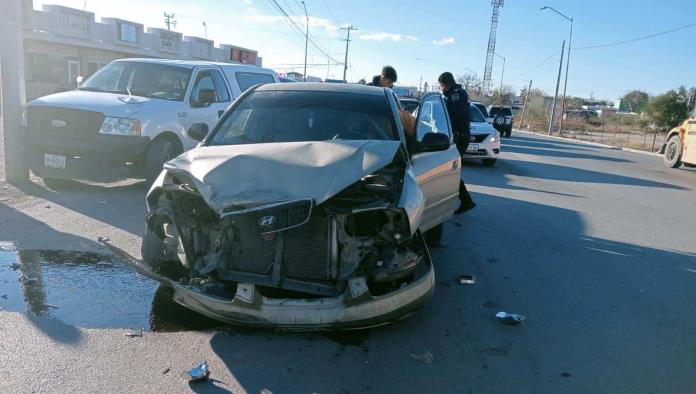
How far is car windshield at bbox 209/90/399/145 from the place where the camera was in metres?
4.91

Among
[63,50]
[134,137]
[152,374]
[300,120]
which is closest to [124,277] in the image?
[152,374]

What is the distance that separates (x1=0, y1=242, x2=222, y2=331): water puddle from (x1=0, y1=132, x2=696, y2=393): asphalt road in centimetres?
4

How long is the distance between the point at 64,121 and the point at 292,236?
5372 mm

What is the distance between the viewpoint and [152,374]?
3256mm

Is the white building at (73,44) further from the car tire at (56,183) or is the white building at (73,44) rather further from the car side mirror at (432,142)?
the car side mirror at (432,142)

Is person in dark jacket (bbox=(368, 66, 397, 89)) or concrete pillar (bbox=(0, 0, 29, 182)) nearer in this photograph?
concrete pillar (bbox=(0, 0, 29, 182))

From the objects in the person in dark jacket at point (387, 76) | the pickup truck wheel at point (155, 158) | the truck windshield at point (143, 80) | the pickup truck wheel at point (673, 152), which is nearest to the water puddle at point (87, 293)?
the pickup truck wheel at point (155, 158)

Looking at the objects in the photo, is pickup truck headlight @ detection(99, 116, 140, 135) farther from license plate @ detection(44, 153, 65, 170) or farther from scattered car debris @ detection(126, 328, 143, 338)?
scattered car debris @ detection(126, 328, 143, 338)

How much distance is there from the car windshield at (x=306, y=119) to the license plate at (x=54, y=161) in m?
3.62

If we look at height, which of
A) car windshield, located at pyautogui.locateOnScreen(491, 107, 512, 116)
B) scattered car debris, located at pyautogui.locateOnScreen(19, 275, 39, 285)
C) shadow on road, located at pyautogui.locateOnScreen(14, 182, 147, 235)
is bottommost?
scattered car debris, located at pyautogui.locateOnScreen(19, 275, 39, 285)

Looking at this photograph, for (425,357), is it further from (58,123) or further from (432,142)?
(58,123)

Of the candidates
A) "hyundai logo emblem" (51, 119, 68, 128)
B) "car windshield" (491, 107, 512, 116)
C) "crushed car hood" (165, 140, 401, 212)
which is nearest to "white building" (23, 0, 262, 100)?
"hyundai logo emblem" (51, 119, 68, 128)

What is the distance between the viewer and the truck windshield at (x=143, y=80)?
8.48 meters

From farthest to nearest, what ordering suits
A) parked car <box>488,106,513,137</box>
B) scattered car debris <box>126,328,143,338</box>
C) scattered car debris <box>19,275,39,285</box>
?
parked car <box>488,106,513,137</box>, scattered car debris <box>19,275,39,285</box>, scattered car debris <box>126,328,143,338</box>
